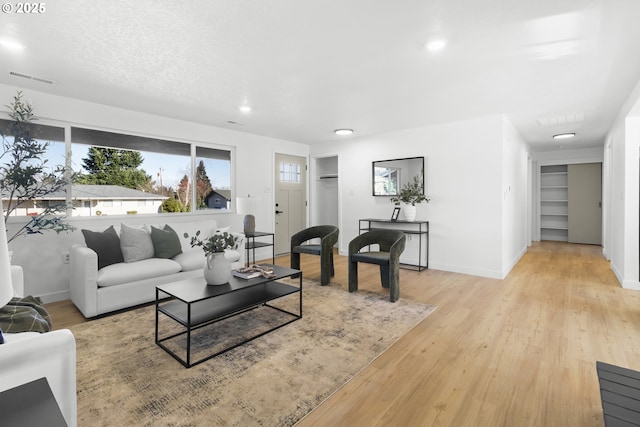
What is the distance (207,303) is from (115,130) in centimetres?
297

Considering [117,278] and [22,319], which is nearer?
[22,319]

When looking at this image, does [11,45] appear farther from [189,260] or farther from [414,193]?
[414,193]

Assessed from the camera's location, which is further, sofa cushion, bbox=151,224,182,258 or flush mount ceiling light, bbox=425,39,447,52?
sofa cushion, bbox=151,224,182,258

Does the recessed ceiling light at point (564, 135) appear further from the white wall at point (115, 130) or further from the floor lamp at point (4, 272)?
the floor lamp at point (4, 272)

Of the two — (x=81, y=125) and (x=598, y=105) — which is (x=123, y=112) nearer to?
(x=81, y=125)

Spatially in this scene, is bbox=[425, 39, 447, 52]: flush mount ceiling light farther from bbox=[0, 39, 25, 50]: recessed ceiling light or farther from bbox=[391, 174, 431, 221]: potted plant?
bbox=[0, 39, 25, 50]: recessed ceiling light

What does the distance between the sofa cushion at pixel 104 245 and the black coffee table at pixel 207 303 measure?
1.20 meters

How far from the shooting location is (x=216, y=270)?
2682 mm

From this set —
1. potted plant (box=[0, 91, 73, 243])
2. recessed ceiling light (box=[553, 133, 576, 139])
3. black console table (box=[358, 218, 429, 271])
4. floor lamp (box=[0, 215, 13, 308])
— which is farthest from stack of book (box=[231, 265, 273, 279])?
recessed ceiling light (box=[553, 133, 576, 139])

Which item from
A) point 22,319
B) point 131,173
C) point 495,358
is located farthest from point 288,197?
point 22,319

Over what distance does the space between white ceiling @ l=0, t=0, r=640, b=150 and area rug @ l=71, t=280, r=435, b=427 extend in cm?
236

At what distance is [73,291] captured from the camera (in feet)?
11.2

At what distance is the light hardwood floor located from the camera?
5.84ft

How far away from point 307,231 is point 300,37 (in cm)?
298
